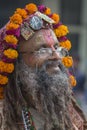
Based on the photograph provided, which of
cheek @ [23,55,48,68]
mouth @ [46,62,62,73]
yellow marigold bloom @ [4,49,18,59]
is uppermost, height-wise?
yellow marigold bloom @ [4,49,18,59]

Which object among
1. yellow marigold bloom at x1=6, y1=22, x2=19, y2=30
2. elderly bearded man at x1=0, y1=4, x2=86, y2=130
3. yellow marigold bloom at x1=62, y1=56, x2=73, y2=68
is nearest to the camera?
elderly bearded man at x1=0, y1=4, x2=86, y2=130

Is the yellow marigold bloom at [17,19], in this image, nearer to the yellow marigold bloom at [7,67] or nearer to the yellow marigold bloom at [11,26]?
the yellow marigold bloom at [11,26]

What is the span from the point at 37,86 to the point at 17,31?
1.31 feet

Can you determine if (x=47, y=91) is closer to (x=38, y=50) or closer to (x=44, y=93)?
(x=44, y=93)

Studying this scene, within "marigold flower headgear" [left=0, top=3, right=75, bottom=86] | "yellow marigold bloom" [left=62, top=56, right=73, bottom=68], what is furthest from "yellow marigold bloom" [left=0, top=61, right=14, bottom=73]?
"yellow marigold bloom" [left=62, top=56, right=73, bottom=68]

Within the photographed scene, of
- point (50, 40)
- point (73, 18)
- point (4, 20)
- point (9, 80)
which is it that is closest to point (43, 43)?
point (50, 40)

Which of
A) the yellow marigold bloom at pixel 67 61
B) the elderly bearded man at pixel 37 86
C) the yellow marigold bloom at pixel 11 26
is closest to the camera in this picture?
the elderly bearded man at pixel 37 86

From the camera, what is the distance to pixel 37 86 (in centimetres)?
471

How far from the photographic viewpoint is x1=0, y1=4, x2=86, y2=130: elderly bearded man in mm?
4664

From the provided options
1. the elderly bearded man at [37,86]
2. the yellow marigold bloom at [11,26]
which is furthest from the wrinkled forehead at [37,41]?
the yellow marigold bloom at [11,26]

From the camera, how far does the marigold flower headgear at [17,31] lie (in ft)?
15.6

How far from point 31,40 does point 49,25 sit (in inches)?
7.6

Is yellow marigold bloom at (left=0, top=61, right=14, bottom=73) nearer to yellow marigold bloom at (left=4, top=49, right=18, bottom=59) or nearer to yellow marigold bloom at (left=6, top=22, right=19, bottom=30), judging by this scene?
yellow marigold bloom at (left=4, top=49, right=18, bottom=59)

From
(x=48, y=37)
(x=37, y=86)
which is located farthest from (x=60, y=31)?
(x=37, y=86)
